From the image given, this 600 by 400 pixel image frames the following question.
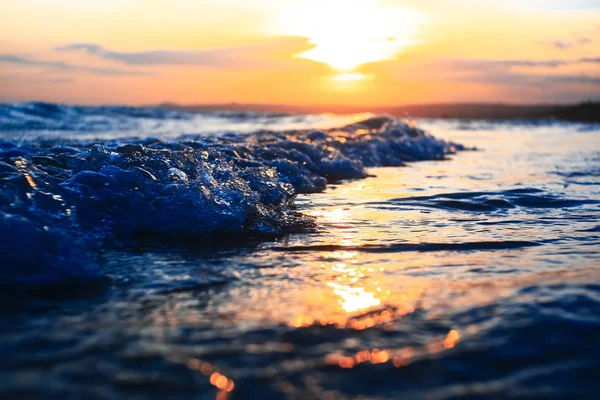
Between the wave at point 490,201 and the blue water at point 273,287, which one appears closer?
the blue water at point 273,287

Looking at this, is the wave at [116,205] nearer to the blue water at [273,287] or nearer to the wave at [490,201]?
the blue water at [273,287]

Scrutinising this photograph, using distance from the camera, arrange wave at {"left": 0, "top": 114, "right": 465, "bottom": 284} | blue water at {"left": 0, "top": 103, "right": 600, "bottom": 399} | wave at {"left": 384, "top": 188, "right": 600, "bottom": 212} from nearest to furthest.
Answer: blue water at {"left": 0, "top": 103, "right": 600, "bottom": 399}
wave at {"left": 0, "top": 114, "right": 465, "bottom": 284}
wave at {"left": 384, "top": 188, "right": 600, "bottom": 212}

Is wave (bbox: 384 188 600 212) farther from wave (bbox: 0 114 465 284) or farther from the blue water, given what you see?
wave (bbox: 0 114 465 284)

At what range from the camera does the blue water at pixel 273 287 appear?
78.6 inches

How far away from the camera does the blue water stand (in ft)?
6.55

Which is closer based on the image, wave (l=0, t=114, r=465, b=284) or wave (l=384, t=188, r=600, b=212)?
wave (l=0, t=114, r=465, b=284)

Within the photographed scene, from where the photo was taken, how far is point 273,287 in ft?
9.67

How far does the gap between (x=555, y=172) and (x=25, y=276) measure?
24.5 feet

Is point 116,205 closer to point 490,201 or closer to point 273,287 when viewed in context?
point 273,287

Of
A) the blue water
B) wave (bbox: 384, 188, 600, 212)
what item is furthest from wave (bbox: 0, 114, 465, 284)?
wave (bbox: 384, 188, 600, 212)

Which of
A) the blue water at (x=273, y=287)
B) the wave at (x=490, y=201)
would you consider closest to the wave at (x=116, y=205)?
the blue water at (x=273, y=287)

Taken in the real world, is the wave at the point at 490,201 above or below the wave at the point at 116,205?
below

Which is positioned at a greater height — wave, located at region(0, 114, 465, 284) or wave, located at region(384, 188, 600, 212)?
wave, located at region(0, 114, 465, 284)

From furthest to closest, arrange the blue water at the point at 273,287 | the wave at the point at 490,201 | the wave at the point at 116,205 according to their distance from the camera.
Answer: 1. the wave at the point at 490,201
2. the wave at the point at 116,205
3. the blue water at the point at 273,287
